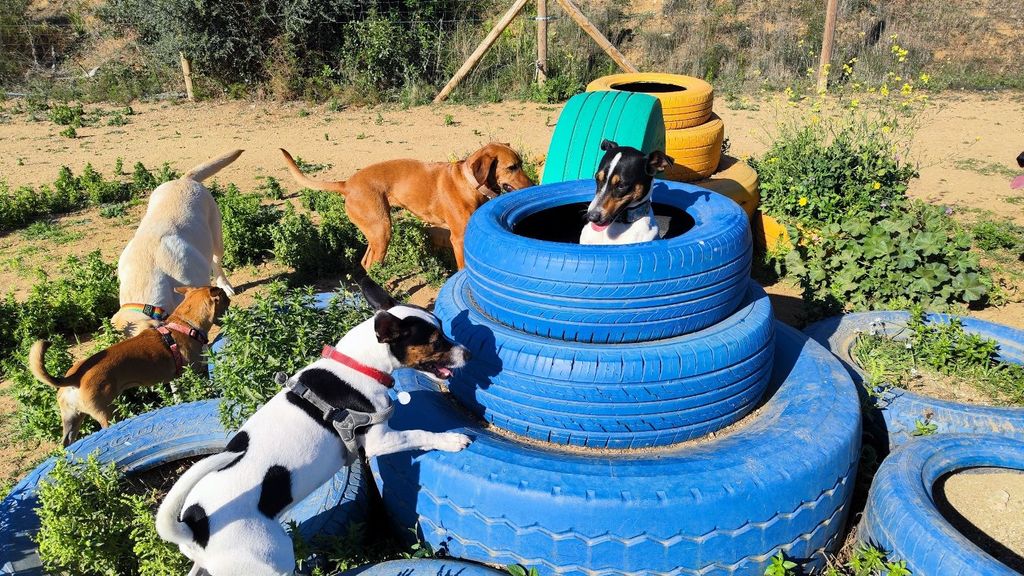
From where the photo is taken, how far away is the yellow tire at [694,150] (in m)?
7.16

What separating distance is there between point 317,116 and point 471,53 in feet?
13.5

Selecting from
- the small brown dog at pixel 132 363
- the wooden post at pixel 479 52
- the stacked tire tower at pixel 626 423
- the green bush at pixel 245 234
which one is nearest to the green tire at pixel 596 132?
the stacked tire tower at pixel 626 423

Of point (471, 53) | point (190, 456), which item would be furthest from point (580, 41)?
point (190, 456)

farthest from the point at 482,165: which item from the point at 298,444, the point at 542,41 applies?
Answer: the point at 542,41

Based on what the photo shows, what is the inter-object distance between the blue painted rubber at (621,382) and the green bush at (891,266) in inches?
119

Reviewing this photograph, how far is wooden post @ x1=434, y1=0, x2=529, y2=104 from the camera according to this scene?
15023 millimetres

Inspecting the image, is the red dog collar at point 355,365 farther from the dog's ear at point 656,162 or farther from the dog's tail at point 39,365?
the dog's tail at point 39,365

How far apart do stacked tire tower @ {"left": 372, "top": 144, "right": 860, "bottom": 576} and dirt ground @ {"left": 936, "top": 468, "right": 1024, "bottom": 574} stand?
528 millimetres

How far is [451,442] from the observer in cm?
329

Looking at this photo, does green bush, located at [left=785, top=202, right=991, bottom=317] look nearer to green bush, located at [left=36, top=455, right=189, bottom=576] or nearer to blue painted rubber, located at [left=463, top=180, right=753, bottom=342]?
blue painted rubber, located at [left=463, top=180, right=753, bottom=342]

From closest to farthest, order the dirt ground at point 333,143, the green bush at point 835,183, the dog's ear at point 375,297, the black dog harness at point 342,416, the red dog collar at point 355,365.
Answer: the black dog harness at point 342,416 < the red dog collar at point 355,365 < the dog's ear at point 375,297 < the green bush at point 835,183 < the dirt ground at point 333,143

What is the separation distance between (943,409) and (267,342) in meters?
4.00

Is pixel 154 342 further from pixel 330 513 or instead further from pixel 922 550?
pixel 922 550

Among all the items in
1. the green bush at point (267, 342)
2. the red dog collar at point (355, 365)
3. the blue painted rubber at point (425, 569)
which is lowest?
the blue painted rubber at point (425, 569)
